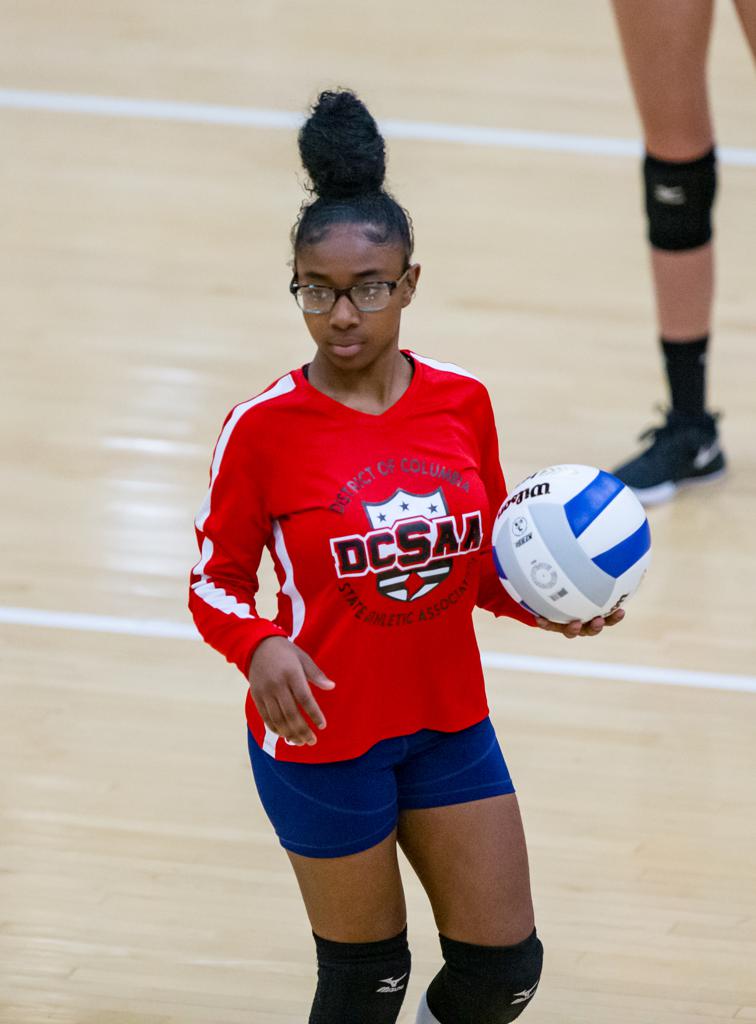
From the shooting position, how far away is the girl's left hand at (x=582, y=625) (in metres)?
2.62

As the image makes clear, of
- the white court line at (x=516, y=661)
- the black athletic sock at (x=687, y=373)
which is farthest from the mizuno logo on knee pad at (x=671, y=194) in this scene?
the white court line at (x=516, y=661)

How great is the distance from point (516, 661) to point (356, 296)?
1.88 m

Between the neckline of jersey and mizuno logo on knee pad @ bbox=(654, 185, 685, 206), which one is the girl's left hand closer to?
the neckline of jersey

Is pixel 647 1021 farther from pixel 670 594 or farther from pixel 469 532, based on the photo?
pixel 670 594

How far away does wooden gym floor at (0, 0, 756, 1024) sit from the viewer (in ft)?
10.8

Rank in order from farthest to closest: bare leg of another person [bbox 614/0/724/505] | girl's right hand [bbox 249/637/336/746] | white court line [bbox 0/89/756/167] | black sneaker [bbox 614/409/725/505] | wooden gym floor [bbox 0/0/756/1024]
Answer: white court line [bbox 0/89/756/167] → black sneaker [bbox 614/409/725/505] → bare leg of another person [bbox 614/0/724/505] → wooden gym floor [bbox 0/0/756/1024] → girl's right hand [bbox 249/637/336/746]

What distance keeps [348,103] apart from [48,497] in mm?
2428

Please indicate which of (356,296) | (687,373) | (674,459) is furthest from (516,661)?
(356,296)

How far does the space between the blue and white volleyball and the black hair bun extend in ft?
1.73

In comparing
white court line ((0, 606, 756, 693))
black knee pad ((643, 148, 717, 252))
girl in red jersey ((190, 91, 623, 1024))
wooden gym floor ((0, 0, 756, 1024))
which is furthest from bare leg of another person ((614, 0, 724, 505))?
girl in red jersey ((190, 91, 623, 1024))

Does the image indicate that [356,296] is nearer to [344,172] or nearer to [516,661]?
[344,172]

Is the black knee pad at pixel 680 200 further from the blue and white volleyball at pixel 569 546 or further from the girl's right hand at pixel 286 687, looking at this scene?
the girl's right hand at pixel 286 687

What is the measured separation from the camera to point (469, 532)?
2516 millimetres

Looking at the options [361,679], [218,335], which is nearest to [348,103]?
[361,679]
